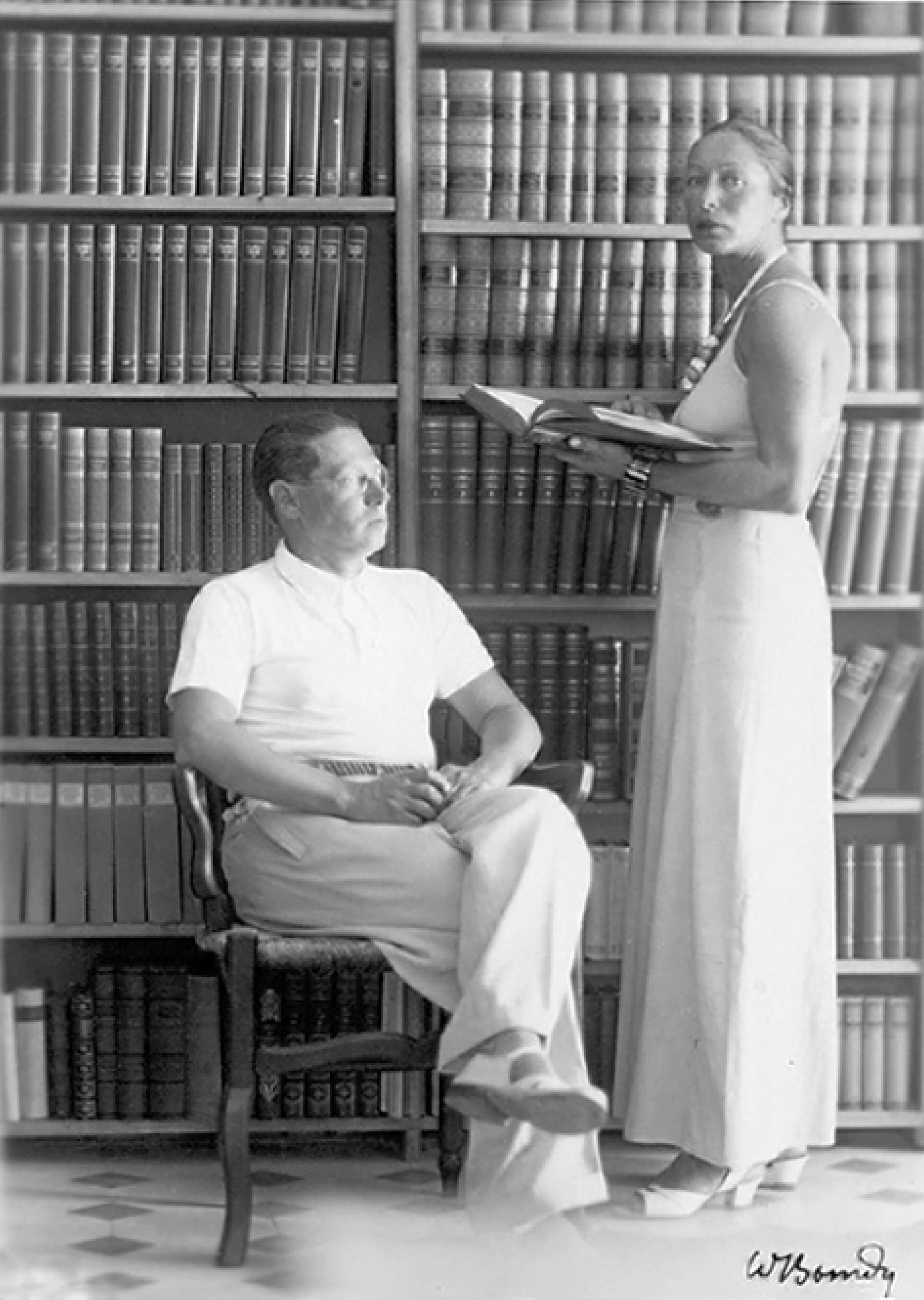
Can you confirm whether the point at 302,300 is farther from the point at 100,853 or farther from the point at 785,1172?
the point at 785,1172

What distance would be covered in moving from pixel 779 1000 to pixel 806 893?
17cm

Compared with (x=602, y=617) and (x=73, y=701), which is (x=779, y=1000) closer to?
(x=602, y=617)

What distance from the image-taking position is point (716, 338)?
2953 mm

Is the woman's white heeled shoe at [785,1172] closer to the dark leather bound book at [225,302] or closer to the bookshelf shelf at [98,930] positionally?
the bookshelf shelf at [98,930]

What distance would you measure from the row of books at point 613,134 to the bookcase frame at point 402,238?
0.12ft

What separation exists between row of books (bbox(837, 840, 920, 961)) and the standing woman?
1.22 feet

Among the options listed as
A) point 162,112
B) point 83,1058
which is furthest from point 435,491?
point 83,1058

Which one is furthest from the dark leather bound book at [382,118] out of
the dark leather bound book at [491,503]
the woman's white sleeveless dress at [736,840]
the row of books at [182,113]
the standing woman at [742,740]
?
the woman's white sleeveless dress at [736,840]

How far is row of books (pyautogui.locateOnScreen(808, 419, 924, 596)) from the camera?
125 inches

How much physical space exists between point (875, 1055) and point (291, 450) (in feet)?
4.83

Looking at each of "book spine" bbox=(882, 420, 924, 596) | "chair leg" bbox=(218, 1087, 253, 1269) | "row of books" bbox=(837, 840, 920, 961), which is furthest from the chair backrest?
"book spine" bbox=(882, 420, 924, 596)

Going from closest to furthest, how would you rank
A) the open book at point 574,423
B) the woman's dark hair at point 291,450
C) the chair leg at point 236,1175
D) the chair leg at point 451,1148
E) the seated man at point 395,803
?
the seated man at point 395,803, the chair leg at point 236,1175, the open book at point 574,423, the woman's dark hair at point 291,450, the chair leg at point 451,1148

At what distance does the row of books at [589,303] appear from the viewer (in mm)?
3154
